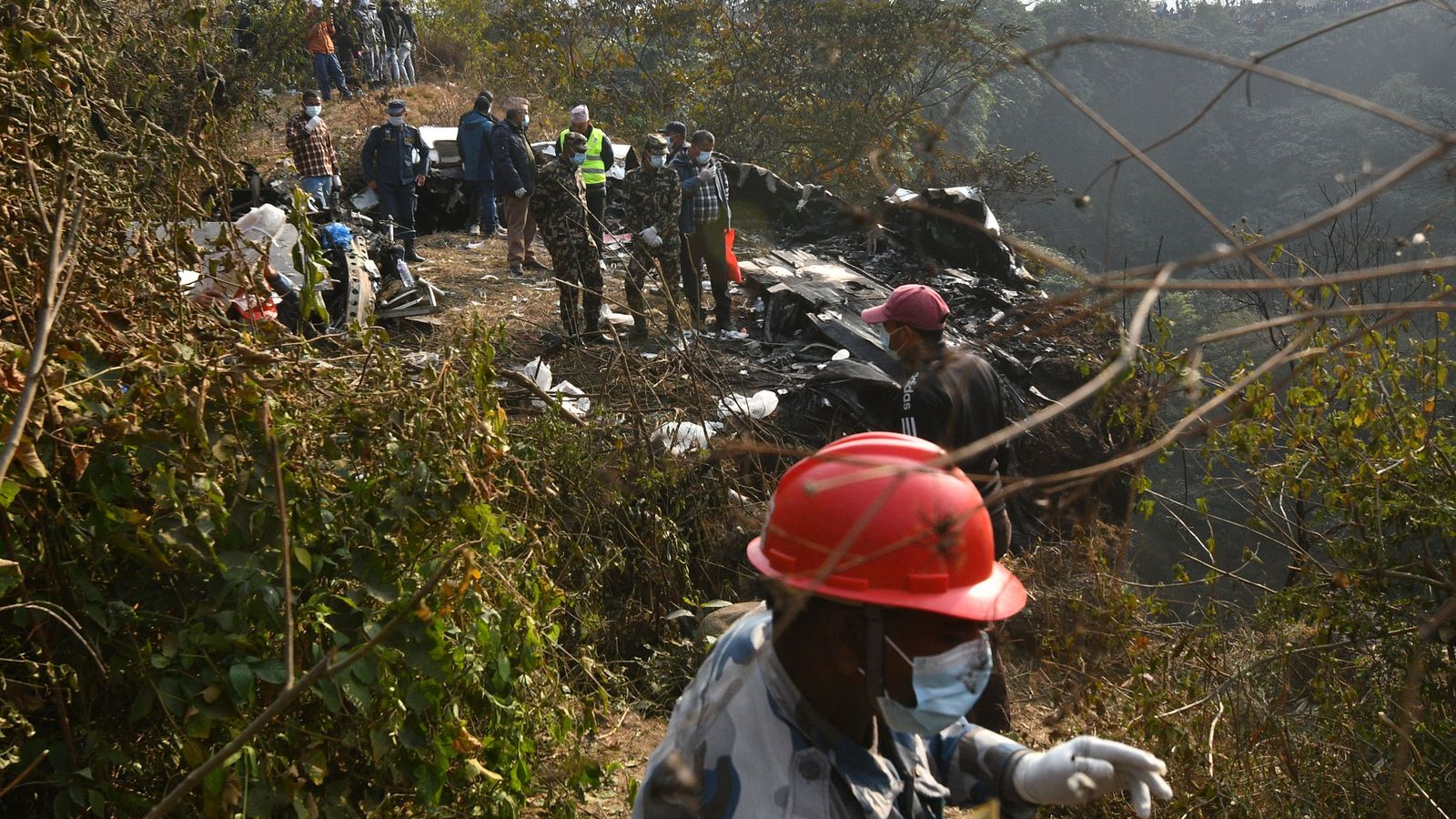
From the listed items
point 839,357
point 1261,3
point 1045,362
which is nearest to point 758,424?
point 839,357

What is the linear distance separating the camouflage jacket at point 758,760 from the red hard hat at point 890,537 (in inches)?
6.2

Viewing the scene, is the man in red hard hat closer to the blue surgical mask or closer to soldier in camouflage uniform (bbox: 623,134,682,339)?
the blue surgical mask

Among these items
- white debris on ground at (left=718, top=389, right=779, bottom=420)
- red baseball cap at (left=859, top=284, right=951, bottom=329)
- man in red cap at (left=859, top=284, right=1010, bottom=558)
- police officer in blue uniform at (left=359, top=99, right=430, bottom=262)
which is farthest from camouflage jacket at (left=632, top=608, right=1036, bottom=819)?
police officer in blue uniform at (left=359, top=99, right=430, bottom=262)

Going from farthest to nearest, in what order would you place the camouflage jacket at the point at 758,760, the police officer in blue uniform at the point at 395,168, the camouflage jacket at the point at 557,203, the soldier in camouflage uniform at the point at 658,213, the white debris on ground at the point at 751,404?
the police officer in blue uniform at the point at 395,168 < the soldier in camouflage uniform at the point at 658,213 < the camouflage jacket at the point at 557,203 < the white debris on ground at the point at 751,404 < the camouflage jacket at the point at 758,760

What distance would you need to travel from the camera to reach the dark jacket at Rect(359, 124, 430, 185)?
10656mm

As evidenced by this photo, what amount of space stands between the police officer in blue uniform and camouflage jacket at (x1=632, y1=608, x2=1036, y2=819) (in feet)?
31.3

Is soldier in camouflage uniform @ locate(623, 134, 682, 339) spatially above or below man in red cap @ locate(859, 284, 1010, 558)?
below

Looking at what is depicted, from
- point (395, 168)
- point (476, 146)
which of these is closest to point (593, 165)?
point (476, 146)

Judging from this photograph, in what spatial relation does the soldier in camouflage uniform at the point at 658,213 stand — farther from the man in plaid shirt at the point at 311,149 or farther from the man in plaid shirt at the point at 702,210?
the man in plaid shirt at the point at 311,149

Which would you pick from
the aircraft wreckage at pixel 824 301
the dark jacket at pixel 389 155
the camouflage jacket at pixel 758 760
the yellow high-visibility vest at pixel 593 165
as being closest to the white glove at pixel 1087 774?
the camouflage jacket at pixel 758 760

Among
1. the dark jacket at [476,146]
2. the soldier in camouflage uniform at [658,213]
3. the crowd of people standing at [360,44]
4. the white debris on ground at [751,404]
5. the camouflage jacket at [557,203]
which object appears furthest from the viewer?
the crowd of people standing at [360,44]

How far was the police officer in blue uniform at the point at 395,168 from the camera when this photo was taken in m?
10.6

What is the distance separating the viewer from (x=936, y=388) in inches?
151

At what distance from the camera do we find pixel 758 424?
5949mm
